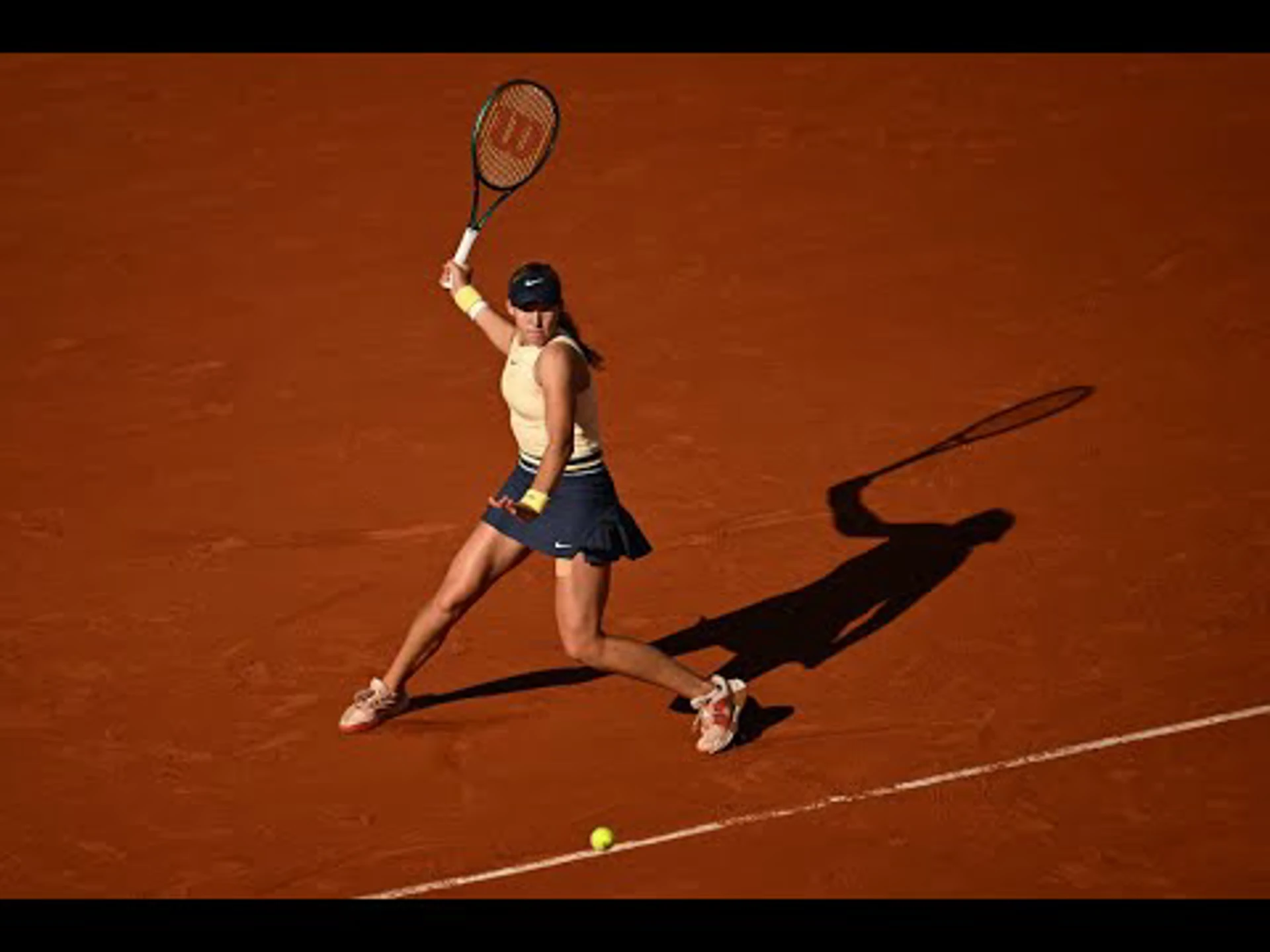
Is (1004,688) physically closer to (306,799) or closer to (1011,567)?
→ (1011,567)

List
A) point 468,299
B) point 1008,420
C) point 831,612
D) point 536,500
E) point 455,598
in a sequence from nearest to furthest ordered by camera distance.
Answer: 1. point 536,500
2. point 468,299
3. point 455,598
4. point 831,612
5. point 1008,420

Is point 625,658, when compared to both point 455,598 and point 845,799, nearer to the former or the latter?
point 455,598

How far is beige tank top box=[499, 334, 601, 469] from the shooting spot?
32.3 ft

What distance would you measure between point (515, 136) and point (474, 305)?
3.13ft

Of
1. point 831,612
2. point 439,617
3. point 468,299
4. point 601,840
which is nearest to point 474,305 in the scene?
point 468,299

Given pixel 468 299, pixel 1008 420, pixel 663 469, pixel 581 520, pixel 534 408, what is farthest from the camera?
pixel 1008 420

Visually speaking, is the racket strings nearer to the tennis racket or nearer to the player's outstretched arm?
the player's outstretched arm

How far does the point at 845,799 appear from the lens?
33.0 ft

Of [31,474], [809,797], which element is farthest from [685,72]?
[809,797]

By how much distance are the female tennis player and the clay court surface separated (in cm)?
41

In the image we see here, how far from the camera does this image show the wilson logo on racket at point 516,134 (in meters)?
10.6

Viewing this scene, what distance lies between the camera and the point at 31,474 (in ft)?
43.3

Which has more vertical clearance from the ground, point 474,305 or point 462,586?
point 474,305

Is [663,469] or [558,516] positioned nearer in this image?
[558,516]
